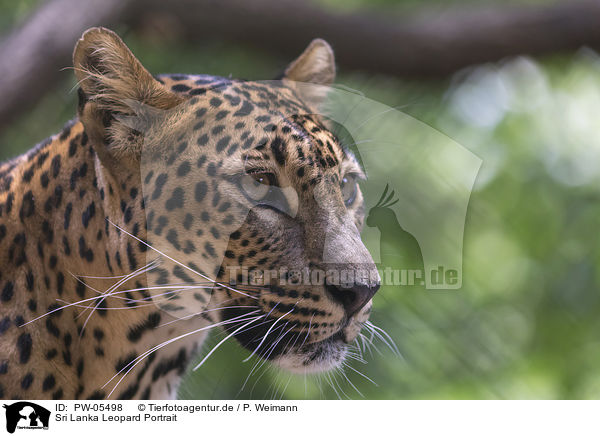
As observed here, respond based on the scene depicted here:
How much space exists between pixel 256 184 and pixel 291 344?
0.53 m

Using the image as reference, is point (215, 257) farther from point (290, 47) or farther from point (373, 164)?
point (290, 47)

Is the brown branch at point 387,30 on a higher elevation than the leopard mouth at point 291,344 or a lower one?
higher

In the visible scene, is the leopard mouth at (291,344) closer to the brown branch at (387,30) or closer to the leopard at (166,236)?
the leopard at (166,236)

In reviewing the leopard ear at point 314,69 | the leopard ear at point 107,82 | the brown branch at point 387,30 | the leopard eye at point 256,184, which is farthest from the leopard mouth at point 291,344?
the brown branch at point 387,30

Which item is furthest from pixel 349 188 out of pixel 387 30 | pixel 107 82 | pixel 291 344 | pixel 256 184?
pixel 387 30

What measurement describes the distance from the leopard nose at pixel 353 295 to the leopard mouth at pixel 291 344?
0.09 m

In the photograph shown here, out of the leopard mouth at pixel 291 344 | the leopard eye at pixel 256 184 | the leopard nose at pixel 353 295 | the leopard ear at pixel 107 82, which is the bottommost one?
the leopard mouth at pixel 291 344

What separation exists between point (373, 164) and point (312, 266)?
83cm

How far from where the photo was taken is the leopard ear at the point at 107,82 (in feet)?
6.55

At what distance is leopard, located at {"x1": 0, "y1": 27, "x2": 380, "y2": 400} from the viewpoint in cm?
→ 203

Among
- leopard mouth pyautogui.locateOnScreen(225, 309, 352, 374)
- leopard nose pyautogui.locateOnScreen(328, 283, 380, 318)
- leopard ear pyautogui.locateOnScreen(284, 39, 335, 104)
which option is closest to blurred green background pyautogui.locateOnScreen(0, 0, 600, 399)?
Answer: leopard ear pyautogui.locateOnScreen(284, 39, 335, 104)

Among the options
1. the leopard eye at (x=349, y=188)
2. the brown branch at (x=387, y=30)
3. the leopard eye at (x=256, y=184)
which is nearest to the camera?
the leopard eye at (x=256, y=184)

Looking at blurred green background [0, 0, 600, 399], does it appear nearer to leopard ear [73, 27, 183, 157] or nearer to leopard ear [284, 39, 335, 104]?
leopard ear [284, 39, 335, 104]

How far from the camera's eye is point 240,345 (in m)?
2.26
